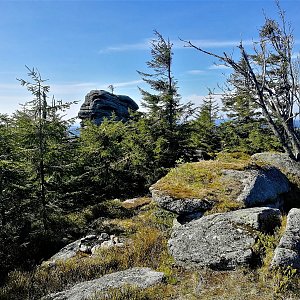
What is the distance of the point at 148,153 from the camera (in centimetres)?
1878

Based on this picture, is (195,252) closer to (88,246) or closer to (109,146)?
(88,246)

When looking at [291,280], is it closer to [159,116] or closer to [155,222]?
[155,222]

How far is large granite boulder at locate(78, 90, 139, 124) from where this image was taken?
41.0 metres

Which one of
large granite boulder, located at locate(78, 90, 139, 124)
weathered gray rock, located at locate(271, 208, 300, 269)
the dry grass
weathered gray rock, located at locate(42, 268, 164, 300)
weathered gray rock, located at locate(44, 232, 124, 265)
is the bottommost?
weathered gray rock, located at locate(44, 232, 124, 265)

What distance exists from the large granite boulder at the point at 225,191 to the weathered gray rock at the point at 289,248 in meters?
2.66

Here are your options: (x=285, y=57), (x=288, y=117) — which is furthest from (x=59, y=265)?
(x=285, y=57)

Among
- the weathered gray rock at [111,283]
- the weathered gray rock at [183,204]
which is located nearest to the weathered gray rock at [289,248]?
the weathered gray rock at [111,283]

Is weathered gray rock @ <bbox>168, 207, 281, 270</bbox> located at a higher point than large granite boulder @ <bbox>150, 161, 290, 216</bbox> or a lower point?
lower

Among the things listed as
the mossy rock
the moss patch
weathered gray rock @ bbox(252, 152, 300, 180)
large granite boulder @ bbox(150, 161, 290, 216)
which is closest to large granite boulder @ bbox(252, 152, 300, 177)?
weathered gray rock @ bbox(252, 152, 300, 180)

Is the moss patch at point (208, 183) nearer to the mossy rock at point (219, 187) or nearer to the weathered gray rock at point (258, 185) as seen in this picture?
the mossy rock at point (219, 187)

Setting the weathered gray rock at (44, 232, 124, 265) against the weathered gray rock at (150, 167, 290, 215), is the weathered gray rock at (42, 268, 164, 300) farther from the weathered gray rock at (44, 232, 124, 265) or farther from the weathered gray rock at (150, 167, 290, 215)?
the weathered gray rock at (150, 167, 290, 215)

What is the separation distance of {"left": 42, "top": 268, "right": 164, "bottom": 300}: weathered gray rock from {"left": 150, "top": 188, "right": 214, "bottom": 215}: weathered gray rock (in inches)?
120

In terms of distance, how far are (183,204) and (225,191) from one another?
1589mm

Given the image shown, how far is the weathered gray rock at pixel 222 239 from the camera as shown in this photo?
6.55 meters
